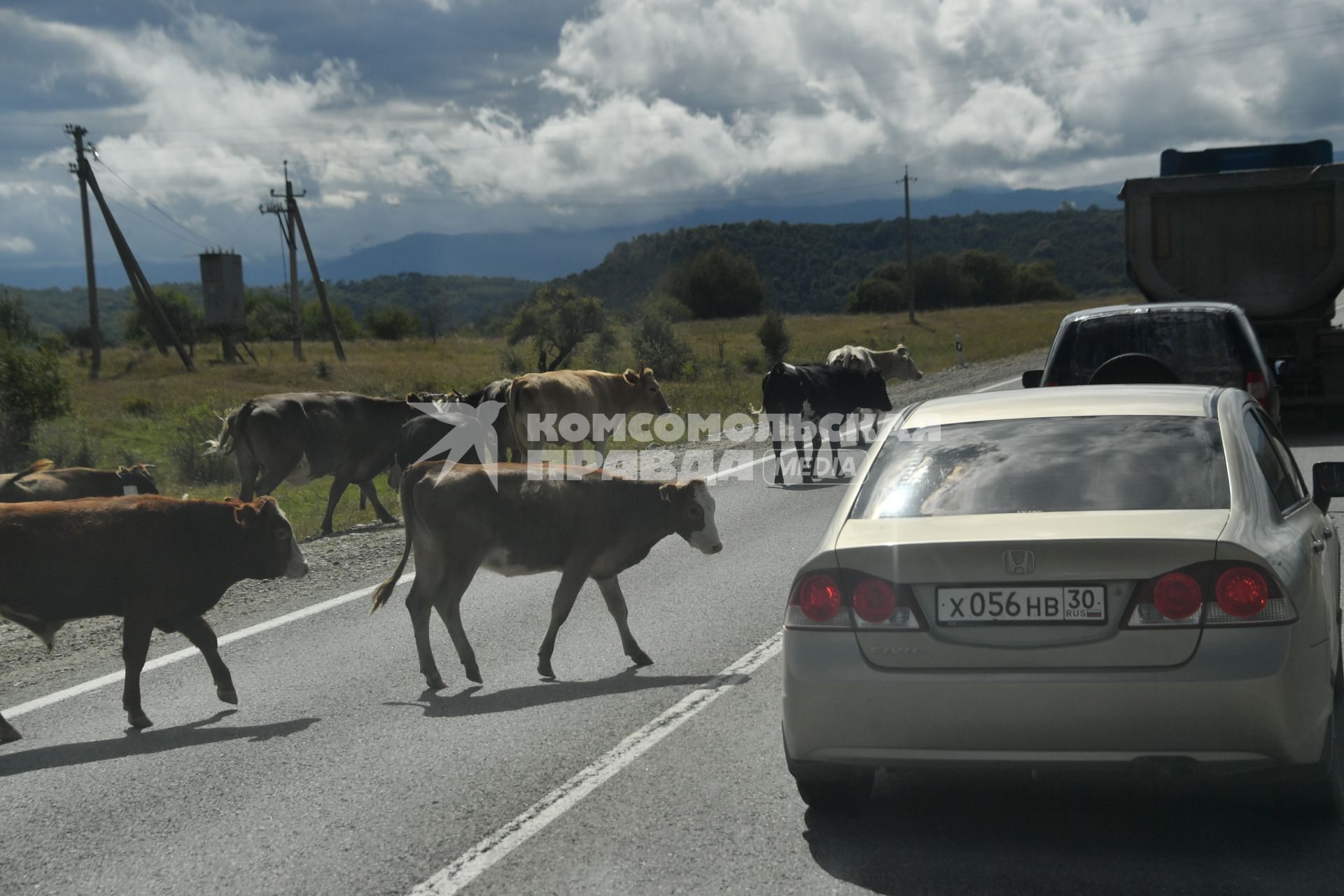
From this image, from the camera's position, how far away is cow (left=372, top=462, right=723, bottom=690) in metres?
7.38

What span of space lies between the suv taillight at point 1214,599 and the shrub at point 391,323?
117 metres

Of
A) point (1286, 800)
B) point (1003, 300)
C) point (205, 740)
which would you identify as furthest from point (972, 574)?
point (1003, 300)

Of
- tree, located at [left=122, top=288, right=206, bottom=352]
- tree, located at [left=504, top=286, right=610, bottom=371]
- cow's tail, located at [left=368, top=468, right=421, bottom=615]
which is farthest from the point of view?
tree, located at [left=122, top=288, right=206, bottom=352]

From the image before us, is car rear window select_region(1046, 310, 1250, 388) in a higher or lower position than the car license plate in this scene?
higher

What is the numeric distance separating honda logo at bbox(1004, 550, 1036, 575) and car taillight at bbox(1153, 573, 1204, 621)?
0.39 meters

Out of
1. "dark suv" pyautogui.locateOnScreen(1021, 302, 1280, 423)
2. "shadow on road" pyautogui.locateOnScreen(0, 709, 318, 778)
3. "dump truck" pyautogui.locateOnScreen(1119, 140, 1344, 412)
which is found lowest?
"shadow on road" pyautogui.locateOnScreen(0, 709, 318, 778)

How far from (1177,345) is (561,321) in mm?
44024

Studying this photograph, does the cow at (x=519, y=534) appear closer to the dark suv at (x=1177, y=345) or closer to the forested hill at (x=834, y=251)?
the dark suv at (x=1177, y=345)

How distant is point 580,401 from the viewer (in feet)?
59.3

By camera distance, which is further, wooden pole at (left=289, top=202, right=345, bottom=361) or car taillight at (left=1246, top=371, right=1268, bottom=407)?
wooden pole at (left=289, top=202, right=345, bottom=361)

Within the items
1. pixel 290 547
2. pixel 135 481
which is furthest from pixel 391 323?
pixel 290 547

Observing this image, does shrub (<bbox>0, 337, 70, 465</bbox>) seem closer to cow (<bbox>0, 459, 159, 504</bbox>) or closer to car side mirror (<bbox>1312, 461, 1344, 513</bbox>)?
cow (<bbox>0, 459, 159, 504</bbox>)

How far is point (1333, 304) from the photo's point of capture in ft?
61.2

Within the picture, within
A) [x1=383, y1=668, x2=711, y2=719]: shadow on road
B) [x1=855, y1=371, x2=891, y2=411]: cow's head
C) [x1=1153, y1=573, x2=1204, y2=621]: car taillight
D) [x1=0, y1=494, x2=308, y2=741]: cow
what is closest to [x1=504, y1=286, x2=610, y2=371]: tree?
[x1=855, y1=371, x2=891, y2=411]: cow's head
